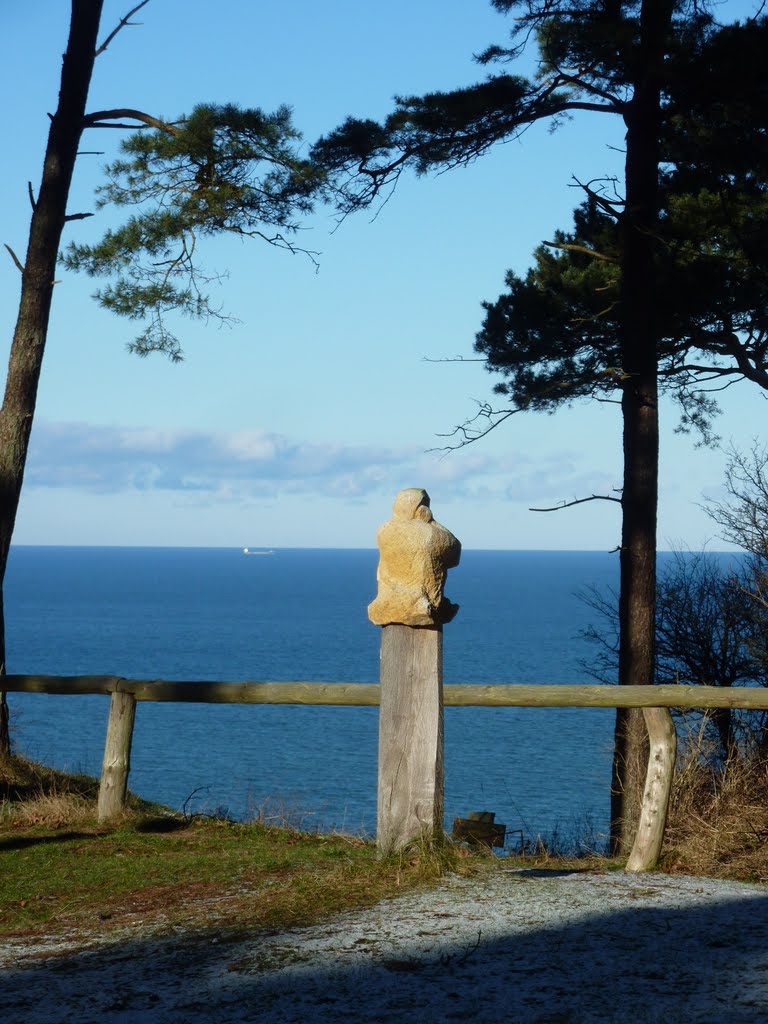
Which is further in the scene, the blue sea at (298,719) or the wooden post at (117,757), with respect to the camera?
the blue sea at (298,719)

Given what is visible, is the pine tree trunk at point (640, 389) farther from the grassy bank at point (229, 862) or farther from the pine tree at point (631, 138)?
the grassy bank at point (229, 862)

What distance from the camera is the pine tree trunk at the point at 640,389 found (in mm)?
12430

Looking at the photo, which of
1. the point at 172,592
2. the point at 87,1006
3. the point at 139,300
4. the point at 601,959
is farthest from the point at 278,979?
the point at 172,592

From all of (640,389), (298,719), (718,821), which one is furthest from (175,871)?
(298,719)

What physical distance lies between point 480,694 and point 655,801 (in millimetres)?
1244

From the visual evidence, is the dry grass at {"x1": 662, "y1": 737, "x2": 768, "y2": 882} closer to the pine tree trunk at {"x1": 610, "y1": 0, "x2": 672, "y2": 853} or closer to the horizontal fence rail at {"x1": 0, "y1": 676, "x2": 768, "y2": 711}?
the horizontal fence rail at {"x1": 0, "y1": 676, "x2": 768, "y2": 711}

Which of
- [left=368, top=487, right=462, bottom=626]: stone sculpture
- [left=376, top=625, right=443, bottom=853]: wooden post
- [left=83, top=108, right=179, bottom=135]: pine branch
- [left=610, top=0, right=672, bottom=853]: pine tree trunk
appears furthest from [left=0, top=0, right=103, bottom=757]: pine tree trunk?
[left=610, top=0, right=672, bottom=853]: pine tree trunk

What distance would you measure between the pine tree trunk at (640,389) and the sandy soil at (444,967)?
261 inches

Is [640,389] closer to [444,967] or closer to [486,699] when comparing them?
[486,699]

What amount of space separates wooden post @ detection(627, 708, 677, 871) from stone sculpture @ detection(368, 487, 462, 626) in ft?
5.04

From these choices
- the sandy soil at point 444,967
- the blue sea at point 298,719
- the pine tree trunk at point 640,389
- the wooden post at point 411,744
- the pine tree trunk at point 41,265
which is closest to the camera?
the sandy soil at point 444,967

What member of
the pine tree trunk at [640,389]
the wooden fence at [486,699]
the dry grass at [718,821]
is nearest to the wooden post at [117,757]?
the wooden fence at [486,699]

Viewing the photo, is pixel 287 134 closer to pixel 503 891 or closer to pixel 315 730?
pixel 503 891

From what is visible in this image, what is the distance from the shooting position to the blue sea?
27547 mm
